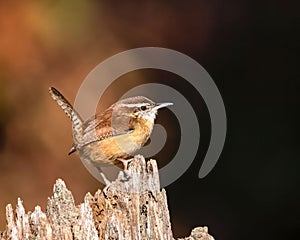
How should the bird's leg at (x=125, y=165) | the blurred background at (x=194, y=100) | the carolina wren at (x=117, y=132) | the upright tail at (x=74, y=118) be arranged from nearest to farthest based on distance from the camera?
the bird's leg at (x=125, y=165)
the carolina wren at (x=117, y=132)
the upright tail at (x=74, y=118)
the blurred background at (x=194, y=100)

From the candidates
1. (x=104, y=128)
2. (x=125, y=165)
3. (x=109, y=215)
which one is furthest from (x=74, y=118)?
(x=109, y=215)

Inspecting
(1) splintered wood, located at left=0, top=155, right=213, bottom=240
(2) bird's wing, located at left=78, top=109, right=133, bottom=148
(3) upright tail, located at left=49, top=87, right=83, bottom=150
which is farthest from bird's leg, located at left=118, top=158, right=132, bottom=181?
(3) upright tail, located at left=49, top=87, right=83, bottom=150

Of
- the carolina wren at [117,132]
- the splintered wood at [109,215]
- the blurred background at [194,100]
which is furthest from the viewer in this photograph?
the blurred background at [194,100]

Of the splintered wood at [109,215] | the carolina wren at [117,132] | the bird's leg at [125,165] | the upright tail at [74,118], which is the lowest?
the splintered wood at [109,215]

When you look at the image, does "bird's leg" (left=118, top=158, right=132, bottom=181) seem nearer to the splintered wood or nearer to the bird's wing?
the splintered wood

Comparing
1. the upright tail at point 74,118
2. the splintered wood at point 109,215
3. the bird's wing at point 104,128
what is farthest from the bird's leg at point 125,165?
the upright tail at point 74,118

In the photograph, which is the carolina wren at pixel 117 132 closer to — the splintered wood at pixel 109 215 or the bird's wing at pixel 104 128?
the bird's wing at pixel 104 128
